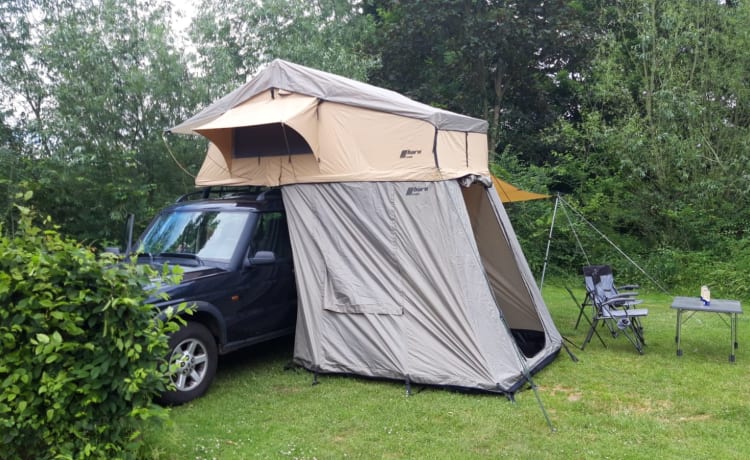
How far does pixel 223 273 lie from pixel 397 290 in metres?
1.57

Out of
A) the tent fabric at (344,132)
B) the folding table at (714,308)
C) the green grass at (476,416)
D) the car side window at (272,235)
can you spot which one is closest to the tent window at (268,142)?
the tent fabric at (344,132)

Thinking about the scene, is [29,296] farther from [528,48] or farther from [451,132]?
[528,48]

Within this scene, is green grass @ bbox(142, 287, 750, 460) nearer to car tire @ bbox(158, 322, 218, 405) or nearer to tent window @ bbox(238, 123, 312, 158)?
car tire @ bbox(158, 322, 218, 405)

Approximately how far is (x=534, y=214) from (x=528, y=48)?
4.99 metres

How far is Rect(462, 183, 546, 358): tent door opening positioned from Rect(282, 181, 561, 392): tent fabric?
86cm

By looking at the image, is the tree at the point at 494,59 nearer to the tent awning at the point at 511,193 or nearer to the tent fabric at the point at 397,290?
the tent awning at the point at 511,193

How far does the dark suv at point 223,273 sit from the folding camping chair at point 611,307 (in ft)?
11.2

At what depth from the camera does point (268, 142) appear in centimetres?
632

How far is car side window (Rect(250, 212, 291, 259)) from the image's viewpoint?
229 inches

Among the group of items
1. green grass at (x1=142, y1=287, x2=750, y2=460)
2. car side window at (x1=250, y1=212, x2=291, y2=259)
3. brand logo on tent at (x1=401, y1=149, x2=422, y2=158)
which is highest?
brand logo on tent at (x1=401, y1=149, x2=422, y2=158)

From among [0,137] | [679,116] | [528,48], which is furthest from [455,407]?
[528,48]

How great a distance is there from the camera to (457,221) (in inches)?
212

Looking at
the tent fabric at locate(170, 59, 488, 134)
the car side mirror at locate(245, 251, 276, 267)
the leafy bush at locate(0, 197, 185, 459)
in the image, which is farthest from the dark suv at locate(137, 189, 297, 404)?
the leafy bush at locate(0, 197, 185, 459)

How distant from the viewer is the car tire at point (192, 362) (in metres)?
4.77
